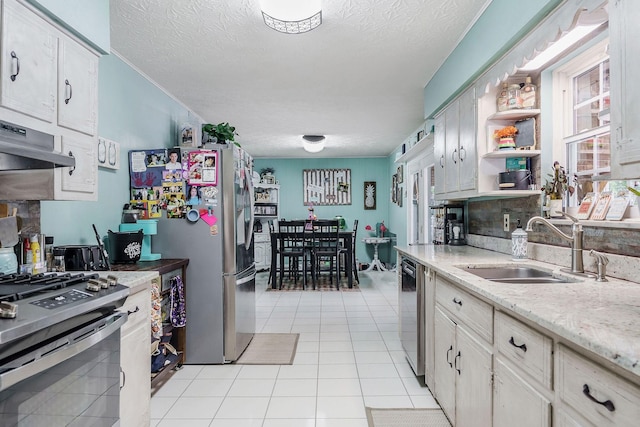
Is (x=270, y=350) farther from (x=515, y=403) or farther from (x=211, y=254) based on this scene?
(x=515, y=403)

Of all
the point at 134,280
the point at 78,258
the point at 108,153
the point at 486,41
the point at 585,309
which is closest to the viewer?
the point at 585,309

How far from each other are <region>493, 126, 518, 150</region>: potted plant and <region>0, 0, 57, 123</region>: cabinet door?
2.42 m

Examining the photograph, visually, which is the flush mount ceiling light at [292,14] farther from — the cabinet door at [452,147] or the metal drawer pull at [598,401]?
the metal drawer pull at [598,401]

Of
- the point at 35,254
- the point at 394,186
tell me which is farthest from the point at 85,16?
the point at 394,186

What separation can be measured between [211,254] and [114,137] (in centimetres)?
113

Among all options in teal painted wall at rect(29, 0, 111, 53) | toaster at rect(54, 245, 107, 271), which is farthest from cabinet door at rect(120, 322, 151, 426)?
teal painted wall at rect(29, 0, 111, 53)

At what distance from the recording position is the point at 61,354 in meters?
1.12

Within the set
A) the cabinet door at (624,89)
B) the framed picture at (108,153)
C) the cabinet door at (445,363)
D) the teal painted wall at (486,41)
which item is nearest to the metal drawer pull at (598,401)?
the cabinet door at (624,89)

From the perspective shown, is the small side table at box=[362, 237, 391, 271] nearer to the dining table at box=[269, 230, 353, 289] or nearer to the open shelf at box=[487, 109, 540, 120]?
the dining table at box=[269, 230, 353, 289]

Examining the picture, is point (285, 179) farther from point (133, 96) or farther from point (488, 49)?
point (488, 49)

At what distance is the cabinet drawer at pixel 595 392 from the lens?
733mm

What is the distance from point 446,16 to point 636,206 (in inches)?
59.0

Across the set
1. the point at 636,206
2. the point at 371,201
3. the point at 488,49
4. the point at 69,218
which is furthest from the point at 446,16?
the point at 371,201

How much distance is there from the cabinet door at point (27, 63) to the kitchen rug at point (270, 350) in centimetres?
214
